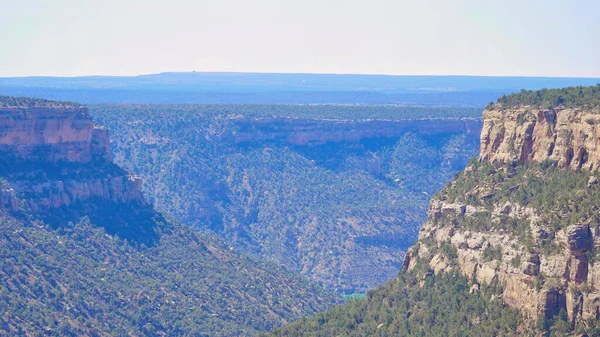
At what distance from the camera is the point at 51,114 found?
392 feet

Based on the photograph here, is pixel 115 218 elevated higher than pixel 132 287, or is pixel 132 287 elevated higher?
pixel 115 218

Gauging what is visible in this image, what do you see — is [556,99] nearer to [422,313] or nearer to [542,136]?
[542,136]

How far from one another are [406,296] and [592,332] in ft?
58.1

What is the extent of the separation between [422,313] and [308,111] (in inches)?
4471

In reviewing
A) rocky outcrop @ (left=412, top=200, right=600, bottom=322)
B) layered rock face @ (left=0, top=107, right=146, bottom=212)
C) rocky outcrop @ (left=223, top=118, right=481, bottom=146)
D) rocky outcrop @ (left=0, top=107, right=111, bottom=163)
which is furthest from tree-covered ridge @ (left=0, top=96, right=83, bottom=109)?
rocky outcrop @ (left=412, top=200, right=600, bottom=322)

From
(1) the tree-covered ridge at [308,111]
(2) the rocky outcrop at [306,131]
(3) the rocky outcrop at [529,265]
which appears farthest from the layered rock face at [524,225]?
(1) the tree-covered ridge at [308,111]

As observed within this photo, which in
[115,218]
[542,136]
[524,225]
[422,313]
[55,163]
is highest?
[542,136]

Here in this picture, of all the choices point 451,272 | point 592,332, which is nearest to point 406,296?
point 451,272

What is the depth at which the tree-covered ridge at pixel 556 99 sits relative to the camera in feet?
243

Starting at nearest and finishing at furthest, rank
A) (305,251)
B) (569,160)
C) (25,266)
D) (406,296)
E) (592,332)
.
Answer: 1. (592,332)
2. (569,160)
3. (406,296)
4. (25,266)
5. (305,251)

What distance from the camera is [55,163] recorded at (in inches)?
4688

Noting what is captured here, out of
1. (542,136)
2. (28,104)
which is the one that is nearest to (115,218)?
(28,104)

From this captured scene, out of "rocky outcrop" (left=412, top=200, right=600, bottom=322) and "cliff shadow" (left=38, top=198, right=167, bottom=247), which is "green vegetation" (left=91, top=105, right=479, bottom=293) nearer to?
"cliff shadow" (left=38, top=198, right=167, bottom=247)

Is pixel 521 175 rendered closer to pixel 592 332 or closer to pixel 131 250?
pixel 592 332
